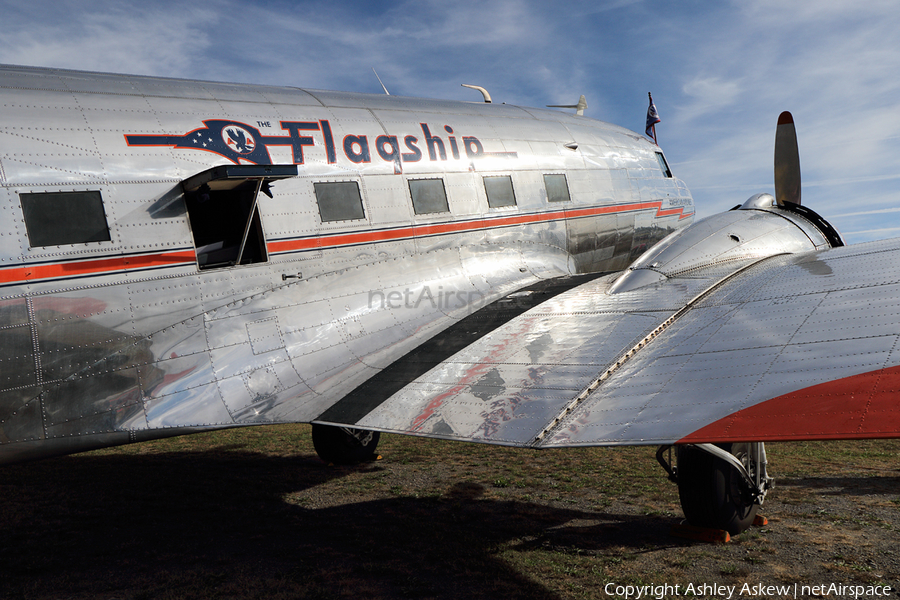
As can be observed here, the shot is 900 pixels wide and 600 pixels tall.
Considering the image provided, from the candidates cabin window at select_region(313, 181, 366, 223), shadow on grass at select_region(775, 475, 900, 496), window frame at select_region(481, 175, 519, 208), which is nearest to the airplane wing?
cabin window at select_region(313, 181, 366, 223)

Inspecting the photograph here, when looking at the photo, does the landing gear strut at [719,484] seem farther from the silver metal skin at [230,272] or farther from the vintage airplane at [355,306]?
the silver metal skin at [230,272]

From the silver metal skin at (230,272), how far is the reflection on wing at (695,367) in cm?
8

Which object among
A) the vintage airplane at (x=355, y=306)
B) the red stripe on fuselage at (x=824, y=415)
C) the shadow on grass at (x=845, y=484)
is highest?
the vintage airplane at (x=355, y=306)

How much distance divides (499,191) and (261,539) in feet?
19.6

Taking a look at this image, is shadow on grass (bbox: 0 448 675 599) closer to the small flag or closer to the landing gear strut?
the landing gear strut

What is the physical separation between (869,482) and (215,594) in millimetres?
8638

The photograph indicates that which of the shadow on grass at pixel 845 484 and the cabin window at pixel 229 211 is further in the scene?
the shadow on grass at pixel 845 484

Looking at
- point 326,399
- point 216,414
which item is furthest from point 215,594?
point 326,399

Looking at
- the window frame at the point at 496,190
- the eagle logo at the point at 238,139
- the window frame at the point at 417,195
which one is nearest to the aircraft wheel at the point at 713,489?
the window frame at the point at 417,195

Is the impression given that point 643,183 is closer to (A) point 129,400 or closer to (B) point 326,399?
(B) point 326,399

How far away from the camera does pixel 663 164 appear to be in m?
13.9

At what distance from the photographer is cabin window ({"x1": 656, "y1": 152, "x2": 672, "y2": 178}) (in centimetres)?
1375

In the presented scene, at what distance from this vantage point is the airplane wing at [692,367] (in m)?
3.84

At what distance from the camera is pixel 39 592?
5.68 metres
